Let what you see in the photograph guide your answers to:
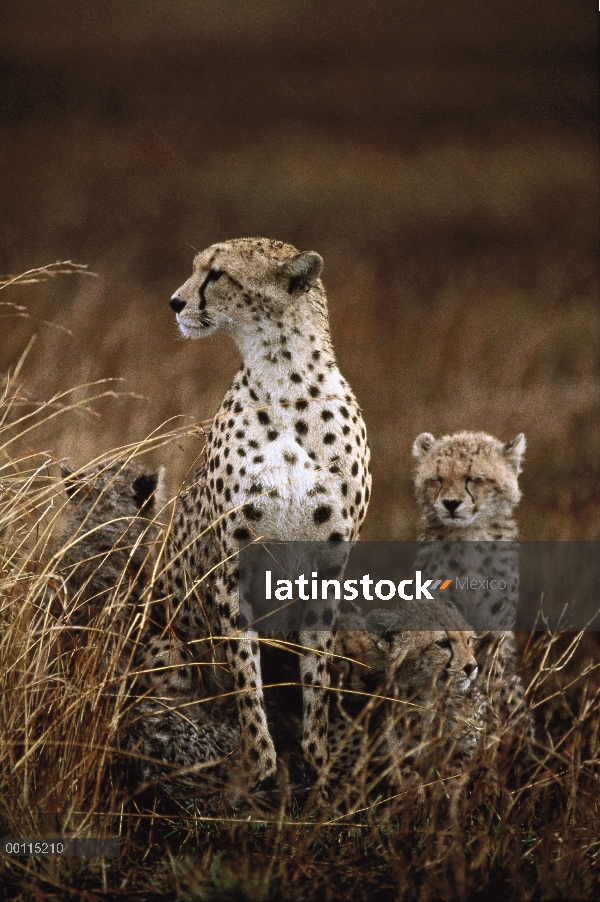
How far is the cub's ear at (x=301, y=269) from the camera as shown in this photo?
10.8 feet

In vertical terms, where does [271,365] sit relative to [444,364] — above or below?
below

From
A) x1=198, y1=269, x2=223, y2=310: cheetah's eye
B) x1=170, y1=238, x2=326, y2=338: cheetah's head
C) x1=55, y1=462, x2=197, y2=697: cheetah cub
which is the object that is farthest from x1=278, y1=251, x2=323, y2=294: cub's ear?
x1=55, y1=462, x2=197, y2=697: cheetah cub

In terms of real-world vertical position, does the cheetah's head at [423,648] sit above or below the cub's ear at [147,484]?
below

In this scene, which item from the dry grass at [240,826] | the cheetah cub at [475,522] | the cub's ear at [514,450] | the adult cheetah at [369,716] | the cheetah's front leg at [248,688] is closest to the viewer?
the dry grass at [240,826]

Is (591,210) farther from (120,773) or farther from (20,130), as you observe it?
(120,773)

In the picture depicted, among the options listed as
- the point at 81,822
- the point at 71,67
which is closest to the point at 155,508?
the point at 81,822

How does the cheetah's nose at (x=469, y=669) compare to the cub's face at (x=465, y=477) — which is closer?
the cheetah's nose at (x=469, y=669)

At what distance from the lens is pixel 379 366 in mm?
7961

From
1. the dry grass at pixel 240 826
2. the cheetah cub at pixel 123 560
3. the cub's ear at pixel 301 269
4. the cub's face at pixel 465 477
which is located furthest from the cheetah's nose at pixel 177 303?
the cub's face at pixel 465 477

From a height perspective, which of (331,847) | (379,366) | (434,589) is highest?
(379,366)

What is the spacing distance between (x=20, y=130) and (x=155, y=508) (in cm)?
499

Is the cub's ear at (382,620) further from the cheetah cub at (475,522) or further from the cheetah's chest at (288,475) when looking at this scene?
the cheetah cub at (475,522)

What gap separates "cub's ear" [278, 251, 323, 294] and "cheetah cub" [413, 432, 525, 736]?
1061mm

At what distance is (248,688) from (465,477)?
4.32ft
